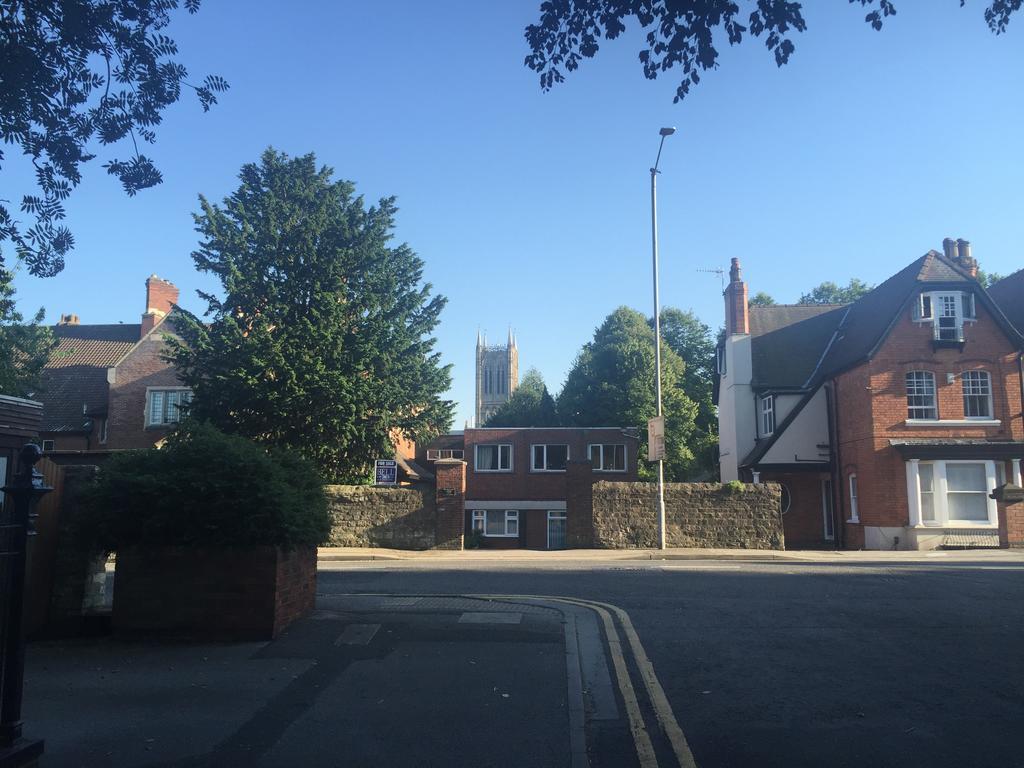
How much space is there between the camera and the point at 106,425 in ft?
126

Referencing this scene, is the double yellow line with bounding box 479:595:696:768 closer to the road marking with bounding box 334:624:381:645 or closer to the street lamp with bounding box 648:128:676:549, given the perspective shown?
the road marking with bounding box 334:624:381:645

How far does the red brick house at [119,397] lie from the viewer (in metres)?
38.1

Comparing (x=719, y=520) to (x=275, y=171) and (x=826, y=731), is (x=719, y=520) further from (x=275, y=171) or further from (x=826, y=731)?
(x=826, y=731)

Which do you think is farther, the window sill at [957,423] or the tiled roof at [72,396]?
the tiled roof at [72,396]

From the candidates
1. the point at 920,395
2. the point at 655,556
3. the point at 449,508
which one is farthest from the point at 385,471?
the point at 920,395

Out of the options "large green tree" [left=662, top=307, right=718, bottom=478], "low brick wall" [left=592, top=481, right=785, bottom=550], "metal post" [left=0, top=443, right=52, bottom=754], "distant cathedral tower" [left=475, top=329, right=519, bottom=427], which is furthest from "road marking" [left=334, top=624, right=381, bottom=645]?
"distant cathedral tower" [left=475, top=329, right=519, bottom=427]

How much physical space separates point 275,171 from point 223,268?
4.31 m

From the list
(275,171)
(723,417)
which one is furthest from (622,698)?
(723,417)

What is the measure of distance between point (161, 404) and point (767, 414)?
27.2 metres

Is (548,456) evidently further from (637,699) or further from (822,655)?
(637,699)

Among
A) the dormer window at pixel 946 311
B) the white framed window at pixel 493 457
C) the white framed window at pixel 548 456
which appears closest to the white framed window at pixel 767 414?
the dormer window at pixel 946 311

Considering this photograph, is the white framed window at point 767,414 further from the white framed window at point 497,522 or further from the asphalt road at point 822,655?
the asphalt road at point 822,655

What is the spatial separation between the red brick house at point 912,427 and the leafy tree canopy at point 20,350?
26885mm

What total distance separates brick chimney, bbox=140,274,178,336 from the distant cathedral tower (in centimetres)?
8871
